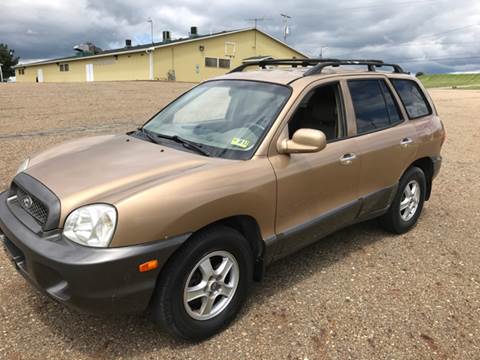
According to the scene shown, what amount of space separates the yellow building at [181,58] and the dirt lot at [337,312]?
27781mm

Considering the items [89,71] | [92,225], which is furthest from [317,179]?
[89,71]

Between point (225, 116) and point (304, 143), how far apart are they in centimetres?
82

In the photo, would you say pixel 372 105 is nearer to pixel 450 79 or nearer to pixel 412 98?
pixel 412 98

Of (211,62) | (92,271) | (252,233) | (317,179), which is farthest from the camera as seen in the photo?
(211,62)

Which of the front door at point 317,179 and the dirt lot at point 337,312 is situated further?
the front door at point 317,179

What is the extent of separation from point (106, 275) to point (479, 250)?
3873 mm

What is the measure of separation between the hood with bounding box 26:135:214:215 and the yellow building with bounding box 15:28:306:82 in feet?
91.1

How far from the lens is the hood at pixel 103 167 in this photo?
235cm

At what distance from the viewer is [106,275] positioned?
213cm

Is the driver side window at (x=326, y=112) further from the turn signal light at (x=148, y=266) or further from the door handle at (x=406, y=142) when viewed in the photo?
the turn signal light at (x=148, y=266)

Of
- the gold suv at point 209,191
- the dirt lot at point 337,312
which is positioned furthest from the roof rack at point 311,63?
the dirt lot at point 337,312

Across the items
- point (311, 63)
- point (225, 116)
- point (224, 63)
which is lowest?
point (225, 116)

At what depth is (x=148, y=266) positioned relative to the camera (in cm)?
224

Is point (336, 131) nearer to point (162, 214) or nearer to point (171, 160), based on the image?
point (171, 160)
